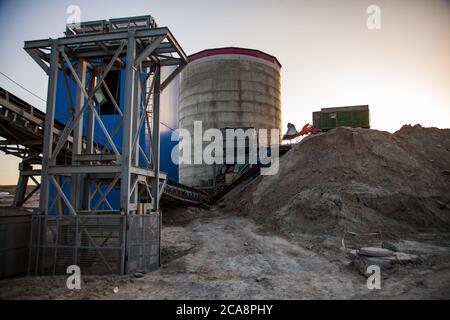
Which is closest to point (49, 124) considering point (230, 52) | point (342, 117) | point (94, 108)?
point (94, 108)

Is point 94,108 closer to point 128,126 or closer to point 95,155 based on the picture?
point 95,155

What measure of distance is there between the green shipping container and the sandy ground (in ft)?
44.0

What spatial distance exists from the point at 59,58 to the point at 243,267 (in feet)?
30.9

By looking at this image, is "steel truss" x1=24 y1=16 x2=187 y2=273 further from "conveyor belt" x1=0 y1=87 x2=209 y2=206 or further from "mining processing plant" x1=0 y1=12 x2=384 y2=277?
"conveyor belt" x1=0 y1=87 x2=209 y2=206

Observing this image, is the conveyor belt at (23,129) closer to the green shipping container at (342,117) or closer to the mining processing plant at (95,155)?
the mining processing plant at (95,155)

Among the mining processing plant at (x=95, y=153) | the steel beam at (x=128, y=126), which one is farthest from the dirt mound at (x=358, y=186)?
the steel beam at (x=128, y=126)

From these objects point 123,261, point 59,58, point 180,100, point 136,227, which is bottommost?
point 123,261

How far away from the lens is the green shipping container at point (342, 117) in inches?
975

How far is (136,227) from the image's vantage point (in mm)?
A: 9086

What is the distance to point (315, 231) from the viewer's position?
14289 mm

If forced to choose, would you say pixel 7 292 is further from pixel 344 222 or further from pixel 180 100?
pixel 180 100

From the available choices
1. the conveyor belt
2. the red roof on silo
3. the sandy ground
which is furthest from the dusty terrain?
the red roof on silo

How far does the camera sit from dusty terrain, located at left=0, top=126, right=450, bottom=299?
7.57m
